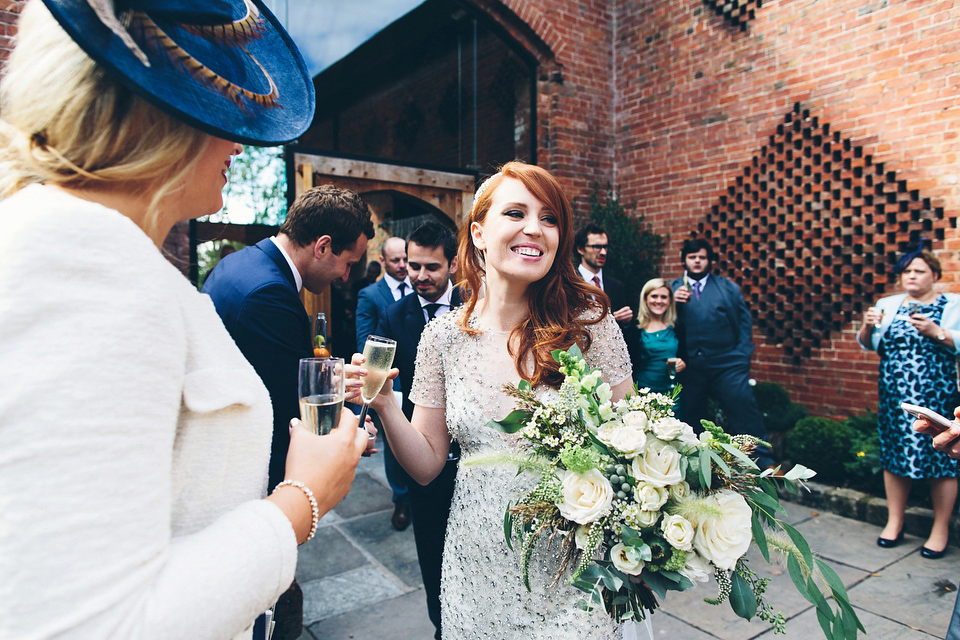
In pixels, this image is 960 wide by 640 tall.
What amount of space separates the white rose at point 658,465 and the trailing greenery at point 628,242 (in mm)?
5271

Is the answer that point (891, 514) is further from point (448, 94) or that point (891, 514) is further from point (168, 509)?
point (448, 94)

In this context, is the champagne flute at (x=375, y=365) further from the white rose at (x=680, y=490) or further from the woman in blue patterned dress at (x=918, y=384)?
the woman in blue patterned dress at (x=918, y=384)

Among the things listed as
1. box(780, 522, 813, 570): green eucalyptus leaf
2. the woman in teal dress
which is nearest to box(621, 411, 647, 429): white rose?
box(780, 522, 813, 570): green eucalyptus leaf

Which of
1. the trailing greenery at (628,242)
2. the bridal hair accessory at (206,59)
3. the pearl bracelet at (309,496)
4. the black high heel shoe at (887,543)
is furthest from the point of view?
the trailing greenery at (628,242)

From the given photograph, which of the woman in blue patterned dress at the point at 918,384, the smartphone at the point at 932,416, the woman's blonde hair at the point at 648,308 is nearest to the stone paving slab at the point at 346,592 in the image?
the smartphone at the point at 932,416

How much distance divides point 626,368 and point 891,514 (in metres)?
3.56

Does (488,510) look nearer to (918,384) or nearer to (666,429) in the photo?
(666,429)

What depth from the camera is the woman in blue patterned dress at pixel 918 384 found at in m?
3.89

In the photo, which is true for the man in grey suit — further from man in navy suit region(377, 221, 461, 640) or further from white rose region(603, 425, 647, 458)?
white rose region(603, 425, 647, 458)

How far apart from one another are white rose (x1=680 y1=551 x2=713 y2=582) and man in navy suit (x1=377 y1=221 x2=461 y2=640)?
1320 mm

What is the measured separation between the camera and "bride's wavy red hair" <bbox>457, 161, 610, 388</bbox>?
1853 mm

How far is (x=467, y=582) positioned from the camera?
1.85 meters

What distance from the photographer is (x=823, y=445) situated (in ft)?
16.2

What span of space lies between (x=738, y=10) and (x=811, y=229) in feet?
8.13
